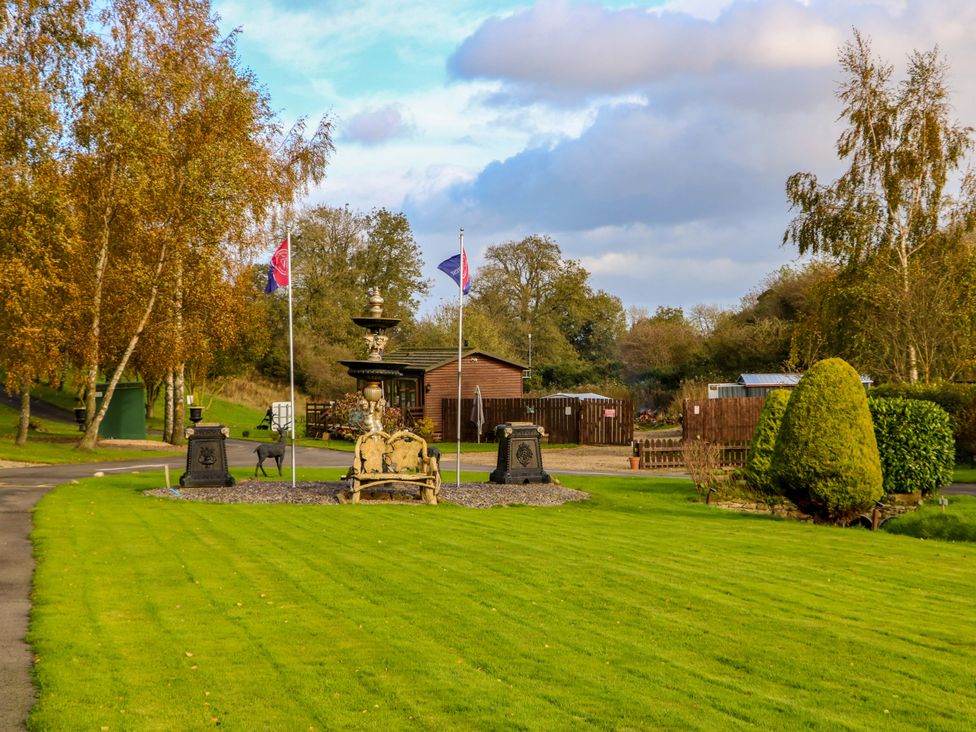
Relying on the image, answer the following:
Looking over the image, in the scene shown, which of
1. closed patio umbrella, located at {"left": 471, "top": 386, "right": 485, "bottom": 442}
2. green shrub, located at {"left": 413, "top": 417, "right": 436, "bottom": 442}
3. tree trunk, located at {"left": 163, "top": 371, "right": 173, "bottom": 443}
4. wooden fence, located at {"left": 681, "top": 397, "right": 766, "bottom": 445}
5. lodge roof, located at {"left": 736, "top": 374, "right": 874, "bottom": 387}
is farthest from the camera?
green shrub, located at {"left": 413, "top": 417, "right": 436, "bottom": 442}

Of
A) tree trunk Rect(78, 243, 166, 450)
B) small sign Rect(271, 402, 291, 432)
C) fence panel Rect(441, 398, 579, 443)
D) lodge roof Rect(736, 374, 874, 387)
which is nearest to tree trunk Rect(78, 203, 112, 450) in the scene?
tree trunk Rect(78, 243, 166, 450)

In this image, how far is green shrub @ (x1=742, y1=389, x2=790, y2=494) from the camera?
2009 cm

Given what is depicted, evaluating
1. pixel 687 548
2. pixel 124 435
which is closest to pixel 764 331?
pixel 124 435

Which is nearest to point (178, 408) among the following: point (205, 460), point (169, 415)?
point (169, 415)

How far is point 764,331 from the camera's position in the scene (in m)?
57.6

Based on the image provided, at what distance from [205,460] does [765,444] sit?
11.6m

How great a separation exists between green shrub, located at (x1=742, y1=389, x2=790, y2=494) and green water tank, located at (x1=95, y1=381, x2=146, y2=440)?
2878cm

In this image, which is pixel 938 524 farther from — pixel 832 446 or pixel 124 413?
pixel 124 413

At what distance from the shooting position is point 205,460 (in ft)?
69.4

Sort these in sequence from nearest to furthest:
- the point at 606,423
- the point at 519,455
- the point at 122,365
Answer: the point at 519,455, the point at 122,365, the point at 606,423

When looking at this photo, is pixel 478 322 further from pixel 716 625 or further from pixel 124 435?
pixel 716 625

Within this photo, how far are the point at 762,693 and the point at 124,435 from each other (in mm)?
38724

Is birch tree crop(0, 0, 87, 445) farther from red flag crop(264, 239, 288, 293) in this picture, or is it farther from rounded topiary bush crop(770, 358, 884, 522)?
rounded topiary bush crop(770, 358, 884, 522)

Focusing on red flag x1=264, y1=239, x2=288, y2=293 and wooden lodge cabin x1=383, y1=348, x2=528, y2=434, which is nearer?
red flag x1=264, y1=239, x2=288, y2=293
